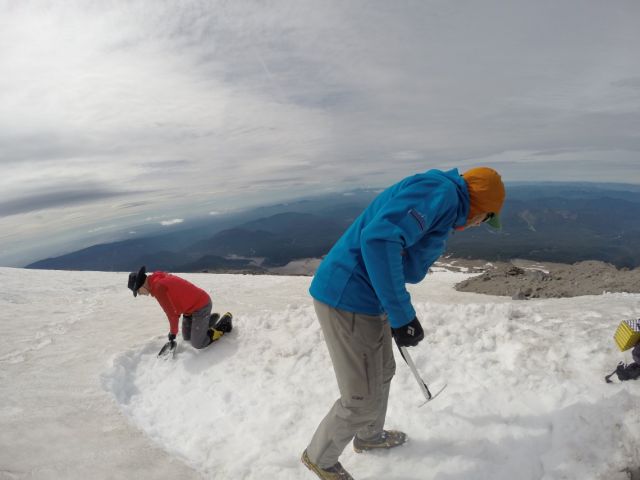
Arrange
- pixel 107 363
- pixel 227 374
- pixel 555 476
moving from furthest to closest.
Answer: pixel 107 363
pixel 227 374
pixel 555 476

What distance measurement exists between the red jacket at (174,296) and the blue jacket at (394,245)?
480 centimetres

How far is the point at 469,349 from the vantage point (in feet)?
17.5

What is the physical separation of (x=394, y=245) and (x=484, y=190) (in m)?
0.90

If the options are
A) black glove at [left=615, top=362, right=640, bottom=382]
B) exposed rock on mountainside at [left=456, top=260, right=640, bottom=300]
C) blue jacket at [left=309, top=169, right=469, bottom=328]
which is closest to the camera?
blue jacket at [left=309, top=169, right=469, bottom=328]

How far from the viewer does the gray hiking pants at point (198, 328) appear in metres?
6.83

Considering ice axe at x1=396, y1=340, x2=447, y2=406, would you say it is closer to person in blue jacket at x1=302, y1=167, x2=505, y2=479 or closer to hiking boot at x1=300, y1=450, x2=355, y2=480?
person in blue jacket at x1=302, y1=167, x2=505, y2=479

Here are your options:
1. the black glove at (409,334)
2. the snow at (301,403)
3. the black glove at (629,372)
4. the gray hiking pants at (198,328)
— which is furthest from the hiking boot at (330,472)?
the gray hiking pants at (198,328)

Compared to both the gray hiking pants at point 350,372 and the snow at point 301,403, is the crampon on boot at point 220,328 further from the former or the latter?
the gray hiking pants at point 350,372

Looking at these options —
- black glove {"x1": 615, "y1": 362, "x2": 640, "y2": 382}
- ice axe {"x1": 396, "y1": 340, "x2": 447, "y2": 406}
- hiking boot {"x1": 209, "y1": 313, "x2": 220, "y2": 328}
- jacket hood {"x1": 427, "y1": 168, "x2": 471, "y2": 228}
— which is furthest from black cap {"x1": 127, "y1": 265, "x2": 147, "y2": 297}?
black glove {"x1": 615, "y1": 362, "x2": 640, "y2": 382}

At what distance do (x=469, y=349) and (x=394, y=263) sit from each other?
3722mm

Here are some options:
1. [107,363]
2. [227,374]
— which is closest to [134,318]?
[107,363]

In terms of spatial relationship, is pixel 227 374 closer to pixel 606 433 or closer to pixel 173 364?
pixel 173 364

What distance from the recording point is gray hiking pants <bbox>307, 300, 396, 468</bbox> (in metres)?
2.96

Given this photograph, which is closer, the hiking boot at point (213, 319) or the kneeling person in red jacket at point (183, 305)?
the kneeling person in red jacket at point (183, 305)
